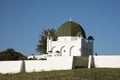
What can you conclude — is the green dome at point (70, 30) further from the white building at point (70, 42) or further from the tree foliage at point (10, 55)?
the tree foliage at point (10, 55)

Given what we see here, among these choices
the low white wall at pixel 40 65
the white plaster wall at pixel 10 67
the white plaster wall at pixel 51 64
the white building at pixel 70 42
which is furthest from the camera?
the white building at pixel 70 42

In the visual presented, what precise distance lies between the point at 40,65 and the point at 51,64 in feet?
3.46

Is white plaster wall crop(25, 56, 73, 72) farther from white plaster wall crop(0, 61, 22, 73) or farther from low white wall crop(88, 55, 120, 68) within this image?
low white wall crop(88, 55, 120, 68)

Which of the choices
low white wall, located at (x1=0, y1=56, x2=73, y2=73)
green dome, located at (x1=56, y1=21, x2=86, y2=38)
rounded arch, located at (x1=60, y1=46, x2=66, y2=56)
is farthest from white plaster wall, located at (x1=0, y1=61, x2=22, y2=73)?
green dome, located at (x1=56, y1=21, x2=86, y2=38)

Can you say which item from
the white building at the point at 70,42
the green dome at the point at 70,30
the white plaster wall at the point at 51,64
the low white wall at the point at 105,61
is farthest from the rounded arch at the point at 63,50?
the low white wall at the point at 105,61

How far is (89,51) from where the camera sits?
55875mm

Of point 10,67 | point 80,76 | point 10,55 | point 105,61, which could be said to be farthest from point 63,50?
point 80,76

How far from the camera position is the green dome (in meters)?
55.6

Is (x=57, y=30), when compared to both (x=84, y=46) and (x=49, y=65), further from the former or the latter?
(x=49, y=65)

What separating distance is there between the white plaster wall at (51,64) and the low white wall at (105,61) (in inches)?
74.0

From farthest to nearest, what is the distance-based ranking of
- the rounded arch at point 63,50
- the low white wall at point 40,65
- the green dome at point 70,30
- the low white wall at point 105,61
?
the green dome at point 70,30 → the rounded arch at point 63,50 → the low white wall at point 40,65 → the low white wall at point 105,61

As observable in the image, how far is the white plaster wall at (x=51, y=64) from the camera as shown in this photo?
30.5 meters

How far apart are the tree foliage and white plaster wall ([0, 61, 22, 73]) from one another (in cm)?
1616

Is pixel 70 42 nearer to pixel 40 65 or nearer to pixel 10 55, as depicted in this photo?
pixel 10 55
